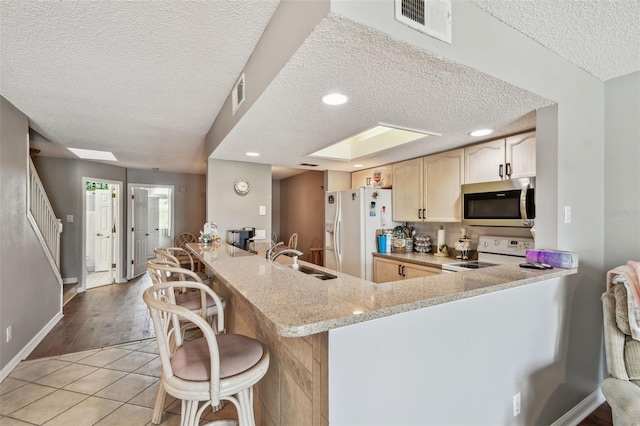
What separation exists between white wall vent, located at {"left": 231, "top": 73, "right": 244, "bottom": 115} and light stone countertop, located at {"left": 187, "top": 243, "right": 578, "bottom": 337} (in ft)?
3.84

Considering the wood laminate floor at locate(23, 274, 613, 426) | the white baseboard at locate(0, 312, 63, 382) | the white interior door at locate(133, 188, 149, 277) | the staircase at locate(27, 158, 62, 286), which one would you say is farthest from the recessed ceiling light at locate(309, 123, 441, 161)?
the white interior door at locate(133, 188, 149, 277)

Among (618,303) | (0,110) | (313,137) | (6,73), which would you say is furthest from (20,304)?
(618,303)

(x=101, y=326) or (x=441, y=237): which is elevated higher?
(x=441, y=237)

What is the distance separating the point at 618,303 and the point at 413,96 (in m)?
1.58

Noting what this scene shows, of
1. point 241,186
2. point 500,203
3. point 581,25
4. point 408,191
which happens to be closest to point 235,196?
point 241,186

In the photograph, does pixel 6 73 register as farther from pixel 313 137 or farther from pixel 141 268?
pixel 141 268

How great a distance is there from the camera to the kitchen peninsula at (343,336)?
95 cm

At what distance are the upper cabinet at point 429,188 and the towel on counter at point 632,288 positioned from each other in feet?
4.84

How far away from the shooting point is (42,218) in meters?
3.50

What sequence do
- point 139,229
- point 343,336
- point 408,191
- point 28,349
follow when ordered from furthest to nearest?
point 139,229 < point 408,191 < point 28,349 < point 343,336

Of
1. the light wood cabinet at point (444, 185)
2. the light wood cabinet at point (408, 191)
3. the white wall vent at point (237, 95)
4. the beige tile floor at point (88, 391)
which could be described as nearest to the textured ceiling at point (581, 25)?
the light wood cabinet at point (444, 185)

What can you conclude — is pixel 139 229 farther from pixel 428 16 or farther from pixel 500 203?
pixel 428 16

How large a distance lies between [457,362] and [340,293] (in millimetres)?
603

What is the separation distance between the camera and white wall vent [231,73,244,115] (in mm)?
1981
